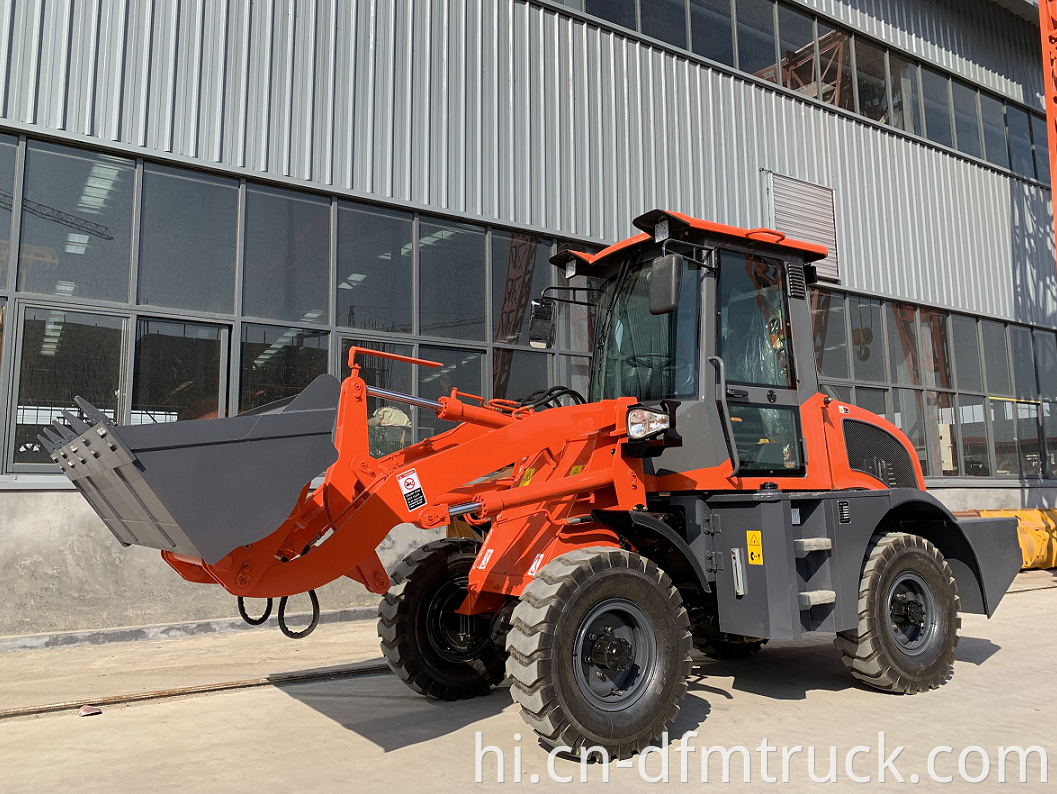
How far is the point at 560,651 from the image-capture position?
4.46 metres

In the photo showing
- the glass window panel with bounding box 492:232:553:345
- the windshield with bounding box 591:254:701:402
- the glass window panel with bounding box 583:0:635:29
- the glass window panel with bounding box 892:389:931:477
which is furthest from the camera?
the glass window panel with bounding box 892:389:931:477

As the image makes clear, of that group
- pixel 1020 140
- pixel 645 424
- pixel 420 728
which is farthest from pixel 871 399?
pixel 420 728

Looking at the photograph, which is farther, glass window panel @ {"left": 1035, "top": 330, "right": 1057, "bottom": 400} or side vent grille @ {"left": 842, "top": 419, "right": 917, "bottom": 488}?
glass window panel @ {"left": 1035, "top": 330, "right": 1057, "bottom": 400}

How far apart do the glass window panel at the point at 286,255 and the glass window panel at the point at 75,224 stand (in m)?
1.39

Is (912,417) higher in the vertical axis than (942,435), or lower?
higher

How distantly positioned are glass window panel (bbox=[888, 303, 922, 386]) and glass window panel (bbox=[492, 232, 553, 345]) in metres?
8.07

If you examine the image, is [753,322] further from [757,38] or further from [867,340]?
[757,38]

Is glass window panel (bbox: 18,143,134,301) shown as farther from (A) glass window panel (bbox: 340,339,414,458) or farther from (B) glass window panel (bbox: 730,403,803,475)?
(B) glass window panel (bbox: 730,403,803,475)

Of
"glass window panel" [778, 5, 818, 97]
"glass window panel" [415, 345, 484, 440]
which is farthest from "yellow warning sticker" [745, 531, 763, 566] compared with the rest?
"glass window panel" [778, 5, 818, 97]

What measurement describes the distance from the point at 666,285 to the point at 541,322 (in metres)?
1.79

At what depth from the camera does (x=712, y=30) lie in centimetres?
1458

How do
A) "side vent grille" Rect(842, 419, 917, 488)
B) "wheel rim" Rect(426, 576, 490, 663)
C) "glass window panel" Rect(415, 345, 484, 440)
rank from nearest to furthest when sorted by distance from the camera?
"wheel rim" Rect(426, 576, 490, 663) < "side vent grille" Rect(842, 419, 917, 488) < "glass window panel" Rect(415, 345, 484, 440)

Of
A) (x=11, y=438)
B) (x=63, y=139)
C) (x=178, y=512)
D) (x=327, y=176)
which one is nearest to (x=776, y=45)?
(x=327, y=176)

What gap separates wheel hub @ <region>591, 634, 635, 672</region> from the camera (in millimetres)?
4703
